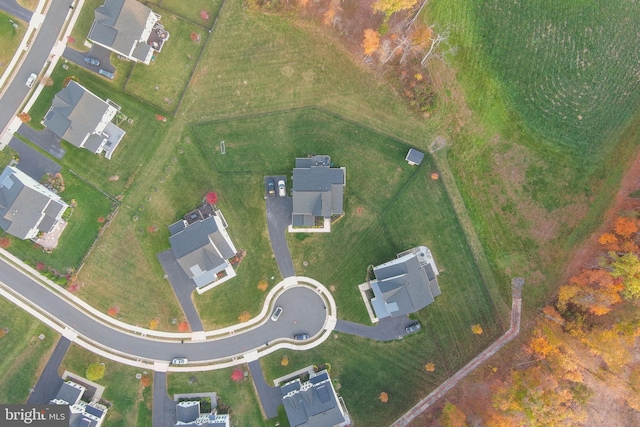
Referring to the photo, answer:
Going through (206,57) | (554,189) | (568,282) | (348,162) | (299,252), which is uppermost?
(206,57)

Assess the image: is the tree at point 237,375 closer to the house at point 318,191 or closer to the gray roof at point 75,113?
the house at point 318,191

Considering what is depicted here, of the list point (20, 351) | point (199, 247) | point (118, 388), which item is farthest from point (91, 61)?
point (118, 388)

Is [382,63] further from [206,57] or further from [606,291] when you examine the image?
[606,291]

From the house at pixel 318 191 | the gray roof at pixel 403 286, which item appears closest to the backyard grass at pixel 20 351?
the house at pixel 318 191

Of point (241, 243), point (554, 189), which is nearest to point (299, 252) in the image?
point (241, 243)

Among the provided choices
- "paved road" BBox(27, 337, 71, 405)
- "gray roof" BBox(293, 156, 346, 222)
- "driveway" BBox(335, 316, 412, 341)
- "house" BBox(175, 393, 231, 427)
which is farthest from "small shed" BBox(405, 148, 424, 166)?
"paved road" BBox(27, 337, 71, 405)

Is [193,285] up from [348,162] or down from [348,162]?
down
